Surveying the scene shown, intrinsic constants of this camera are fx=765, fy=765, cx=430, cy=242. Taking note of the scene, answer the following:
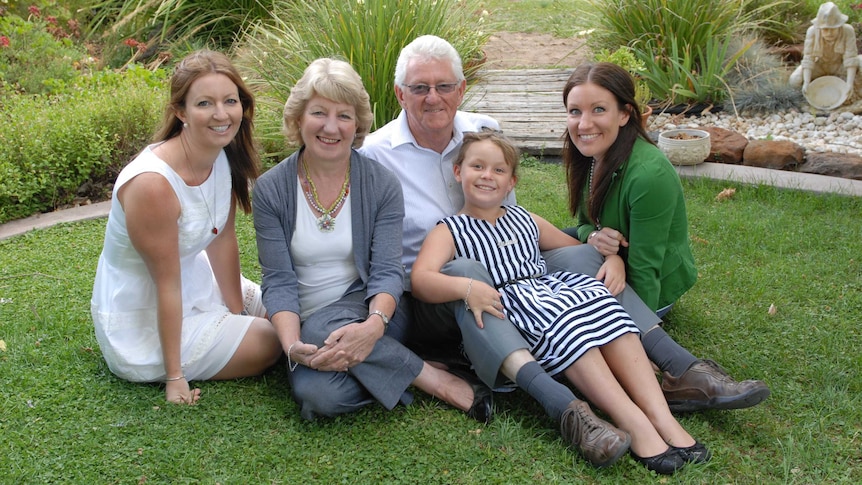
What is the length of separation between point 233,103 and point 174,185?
0.38m

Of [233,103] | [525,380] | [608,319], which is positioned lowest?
[525,380]

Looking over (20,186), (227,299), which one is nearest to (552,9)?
(20,186)

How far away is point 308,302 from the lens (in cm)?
308

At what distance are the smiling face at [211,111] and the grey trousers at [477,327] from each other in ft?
3.27

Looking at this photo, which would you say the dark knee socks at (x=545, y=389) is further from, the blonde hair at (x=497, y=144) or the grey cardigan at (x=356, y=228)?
the blonde hair at (x=497, y=144)

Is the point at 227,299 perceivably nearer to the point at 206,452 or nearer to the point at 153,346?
the point at 153,346

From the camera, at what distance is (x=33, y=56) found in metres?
7.13

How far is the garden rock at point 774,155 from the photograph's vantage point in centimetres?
560

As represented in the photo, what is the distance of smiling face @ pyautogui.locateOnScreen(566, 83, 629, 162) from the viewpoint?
316cm

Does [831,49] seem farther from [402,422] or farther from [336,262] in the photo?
[402,422]

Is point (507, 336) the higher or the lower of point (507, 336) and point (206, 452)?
the higher

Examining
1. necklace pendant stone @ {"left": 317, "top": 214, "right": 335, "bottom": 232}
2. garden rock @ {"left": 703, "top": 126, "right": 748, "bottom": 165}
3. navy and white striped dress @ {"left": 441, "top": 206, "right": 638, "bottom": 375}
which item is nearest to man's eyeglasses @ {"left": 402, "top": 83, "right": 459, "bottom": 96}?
navy and white striped dress @ {"left": 441, "top": 206, "right": 638, "bottom": 375}

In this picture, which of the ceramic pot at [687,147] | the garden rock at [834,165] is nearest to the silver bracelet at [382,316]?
the ceramic pot at [687,147]

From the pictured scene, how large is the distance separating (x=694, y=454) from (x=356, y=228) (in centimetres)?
149
